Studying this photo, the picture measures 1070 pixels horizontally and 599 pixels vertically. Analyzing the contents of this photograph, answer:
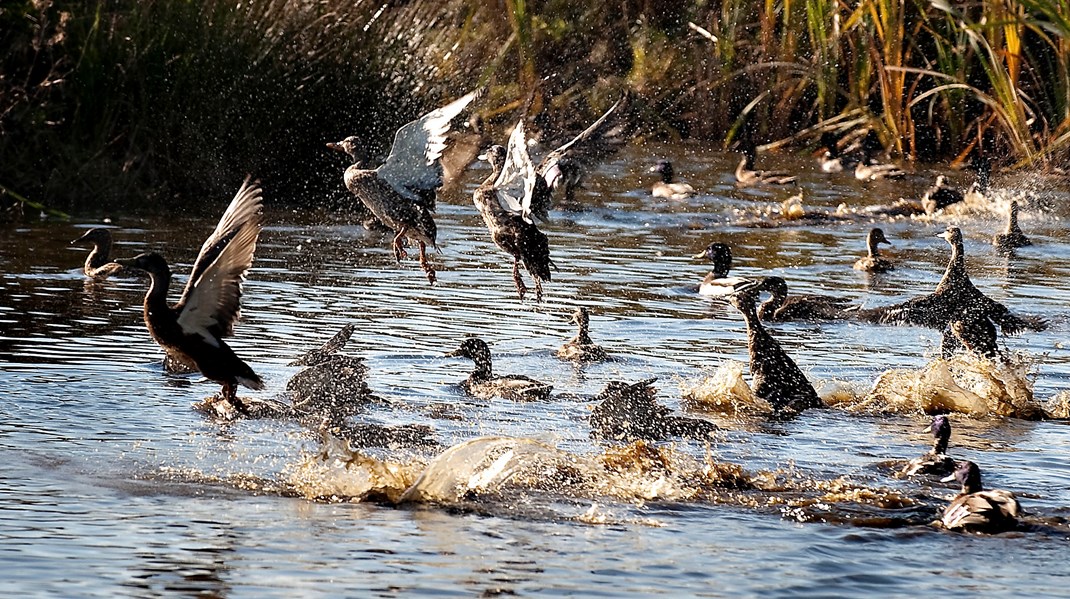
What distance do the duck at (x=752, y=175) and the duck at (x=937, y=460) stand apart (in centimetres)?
1078

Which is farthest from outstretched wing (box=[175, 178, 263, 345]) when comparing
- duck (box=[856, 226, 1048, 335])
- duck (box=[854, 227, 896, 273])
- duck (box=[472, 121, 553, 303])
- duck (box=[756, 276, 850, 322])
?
duck (box=[854, 227, 896, 273])

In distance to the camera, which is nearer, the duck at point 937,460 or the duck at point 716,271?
the duck at point 937,460

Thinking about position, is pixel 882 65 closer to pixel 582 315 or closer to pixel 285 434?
pixel 582 315

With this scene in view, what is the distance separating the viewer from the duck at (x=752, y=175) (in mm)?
17797

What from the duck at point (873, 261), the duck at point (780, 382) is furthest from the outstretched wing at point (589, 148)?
the duck at point (873, 261)

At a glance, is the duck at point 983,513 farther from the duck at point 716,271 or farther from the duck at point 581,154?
the duck at point 716,271

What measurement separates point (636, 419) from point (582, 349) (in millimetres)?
1976

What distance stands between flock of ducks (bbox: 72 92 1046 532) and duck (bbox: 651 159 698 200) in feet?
17.2

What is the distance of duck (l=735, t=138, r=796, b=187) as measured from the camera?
17.8 m

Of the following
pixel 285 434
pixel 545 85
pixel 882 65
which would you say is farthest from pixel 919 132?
pixel 285 434

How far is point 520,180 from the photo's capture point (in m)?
8.70

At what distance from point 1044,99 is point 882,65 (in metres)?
1.75

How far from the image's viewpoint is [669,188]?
17203 millimetres

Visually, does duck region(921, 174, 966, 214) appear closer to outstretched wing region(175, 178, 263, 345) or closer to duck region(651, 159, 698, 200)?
duck region(651, 159, 698, 200)
